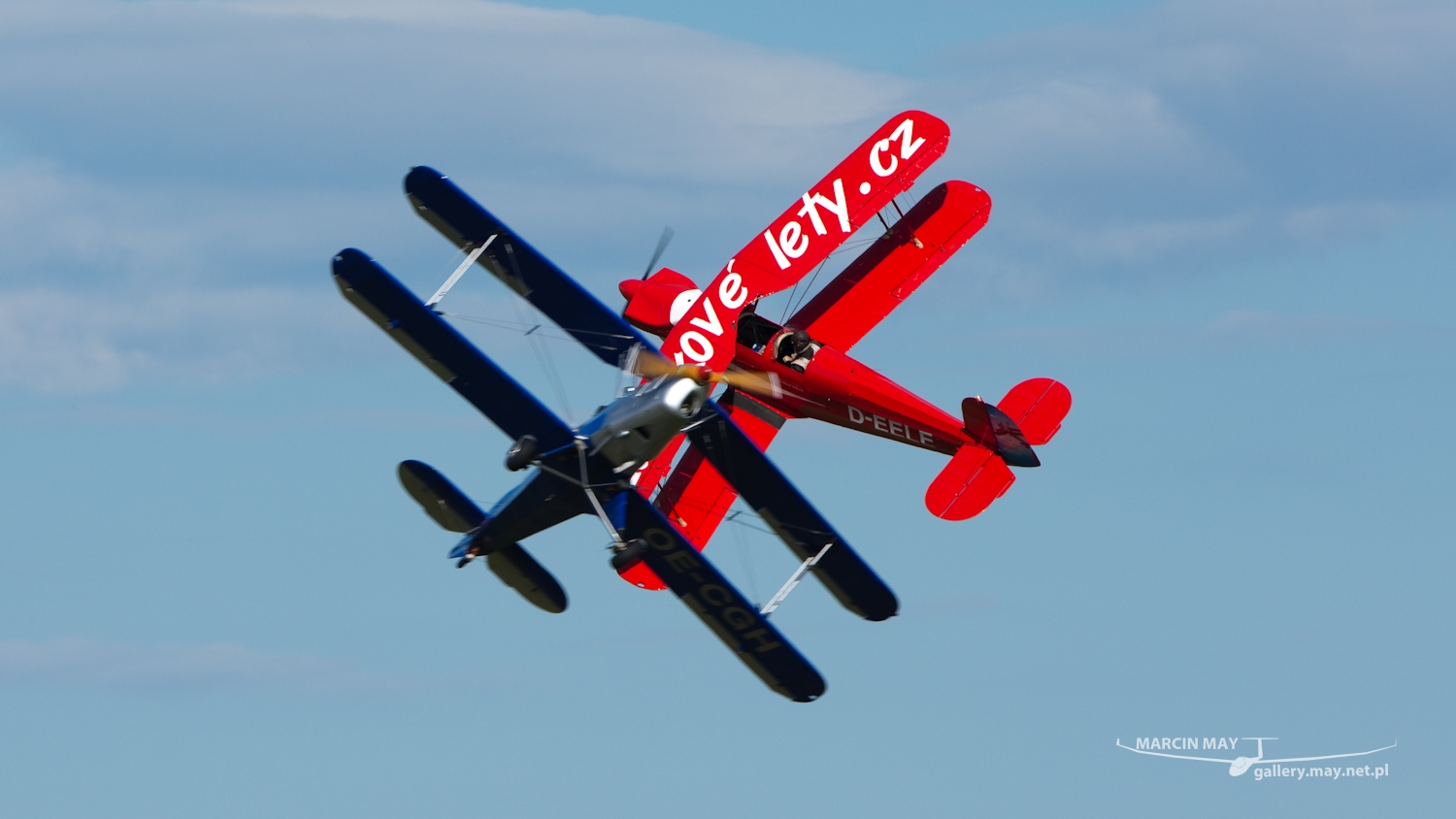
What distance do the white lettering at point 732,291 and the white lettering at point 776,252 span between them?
38.4 inches

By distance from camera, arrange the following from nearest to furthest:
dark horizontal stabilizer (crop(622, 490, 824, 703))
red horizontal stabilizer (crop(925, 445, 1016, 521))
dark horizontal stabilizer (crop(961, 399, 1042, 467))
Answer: dark horizontal stabilizer (crop(622, 490, 824, 703)) < red horizontal stabilizer (crop(925, 445, 1016, 521)) < dark horizontal stabilizer (crop(961, 399, 1042, 467))

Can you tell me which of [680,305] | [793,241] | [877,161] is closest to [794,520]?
[793,241]

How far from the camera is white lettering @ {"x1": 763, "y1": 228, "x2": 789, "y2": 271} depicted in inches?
1516

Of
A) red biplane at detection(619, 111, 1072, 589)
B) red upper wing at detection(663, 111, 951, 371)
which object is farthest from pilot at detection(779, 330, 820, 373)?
red upper wing at detection(663, 111, 951, 371)

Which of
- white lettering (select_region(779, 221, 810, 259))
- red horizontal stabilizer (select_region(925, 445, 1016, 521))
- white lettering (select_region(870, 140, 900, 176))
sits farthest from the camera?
white lettering (select_region(870, 140, 900, 176))

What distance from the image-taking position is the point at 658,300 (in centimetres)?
3994

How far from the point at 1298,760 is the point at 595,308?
12.8m

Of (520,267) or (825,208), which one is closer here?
(520,267)

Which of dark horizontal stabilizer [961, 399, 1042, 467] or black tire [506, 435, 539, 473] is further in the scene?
dark horizontal stabilizer [961, 399, 1042, 467]

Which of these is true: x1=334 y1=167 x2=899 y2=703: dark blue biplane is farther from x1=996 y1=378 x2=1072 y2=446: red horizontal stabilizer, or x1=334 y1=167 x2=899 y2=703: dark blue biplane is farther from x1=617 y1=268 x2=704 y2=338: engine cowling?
x1=996 y1=378 x2=1072 y2=446: red horizontal stabilizer

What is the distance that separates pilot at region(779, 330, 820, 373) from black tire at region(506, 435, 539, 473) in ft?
26.7

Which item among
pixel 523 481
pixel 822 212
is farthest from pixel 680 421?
pixel 822 212

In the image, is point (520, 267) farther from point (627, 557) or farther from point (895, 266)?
point (895, 266)

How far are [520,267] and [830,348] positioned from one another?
218 inches
